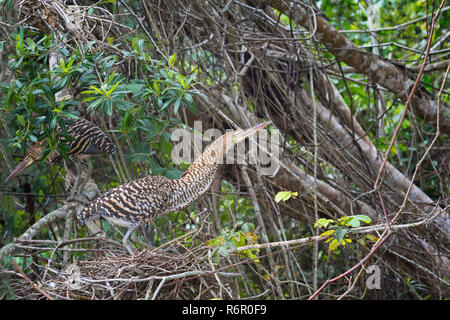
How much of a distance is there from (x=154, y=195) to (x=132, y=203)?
12cm

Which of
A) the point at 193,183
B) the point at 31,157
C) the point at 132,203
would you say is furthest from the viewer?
the point at 193,183

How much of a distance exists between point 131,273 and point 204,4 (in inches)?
74.9

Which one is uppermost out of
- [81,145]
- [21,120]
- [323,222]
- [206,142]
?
[21,120]

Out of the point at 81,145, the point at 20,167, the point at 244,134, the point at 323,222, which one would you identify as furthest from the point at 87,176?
the point at 323,222

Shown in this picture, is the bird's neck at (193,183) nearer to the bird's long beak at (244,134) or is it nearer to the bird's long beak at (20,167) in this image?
the bird's long beak at (244,134)

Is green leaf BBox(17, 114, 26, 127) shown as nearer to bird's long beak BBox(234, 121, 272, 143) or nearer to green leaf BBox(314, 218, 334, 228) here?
bird's long beak BBox(234, 121, 272, 143)

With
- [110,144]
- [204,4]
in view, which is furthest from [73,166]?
[204,4]

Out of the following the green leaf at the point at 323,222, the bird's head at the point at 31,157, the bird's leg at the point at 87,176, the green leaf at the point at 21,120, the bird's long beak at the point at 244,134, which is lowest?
the bird's leg at the point at 87,176

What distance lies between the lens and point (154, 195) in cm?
268

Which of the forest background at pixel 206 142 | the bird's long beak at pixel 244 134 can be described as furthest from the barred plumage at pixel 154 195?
the forest background at pixel 206 142

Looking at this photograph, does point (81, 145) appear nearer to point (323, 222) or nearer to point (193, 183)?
point (193, 183)

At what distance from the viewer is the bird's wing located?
2.60m

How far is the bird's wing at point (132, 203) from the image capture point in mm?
2600

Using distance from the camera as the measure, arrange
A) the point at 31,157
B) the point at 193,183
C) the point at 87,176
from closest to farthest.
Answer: the point at 31,157, the point at 193,183, the point at 87,176
